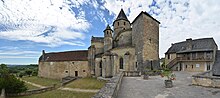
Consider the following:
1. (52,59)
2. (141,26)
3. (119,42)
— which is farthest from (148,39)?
(52,59)

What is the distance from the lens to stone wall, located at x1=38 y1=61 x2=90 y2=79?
32906mm

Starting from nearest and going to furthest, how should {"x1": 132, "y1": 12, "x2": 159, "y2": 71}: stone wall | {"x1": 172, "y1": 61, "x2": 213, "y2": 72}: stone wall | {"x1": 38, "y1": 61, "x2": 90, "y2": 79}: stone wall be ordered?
{"x1": 132, "y1": 12, "x2": 159, "y2": 71}: stone wall
{"x1": 172, "y1": 61, "x2": 213, "y2": 72}: stone wall
{"x1": 38, "y1": 61, "x2": 90, "y2": 79}: stone wall

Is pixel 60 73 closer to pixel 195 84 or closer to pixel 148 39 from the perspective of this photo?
pixel 148 39

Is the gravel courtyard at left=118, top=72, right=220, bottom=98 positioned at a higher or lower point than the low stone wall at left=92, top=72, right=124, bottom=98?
lower

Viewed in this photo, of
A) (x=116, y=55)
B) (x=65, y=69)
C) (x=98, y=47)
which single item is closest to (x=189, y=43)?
(x=116, y=55)

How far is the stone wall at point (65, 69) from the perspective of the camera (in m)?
32.9

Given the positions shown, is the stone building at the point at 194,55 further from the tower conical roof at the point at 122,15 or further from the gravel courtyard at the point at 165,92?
the gravel courtyard at the point at 165,92

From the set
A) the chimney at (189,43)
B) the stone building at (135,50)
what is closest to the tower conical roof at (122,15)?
the stone building at (135,50)

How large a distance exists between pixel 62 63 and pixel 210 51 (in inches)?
1173

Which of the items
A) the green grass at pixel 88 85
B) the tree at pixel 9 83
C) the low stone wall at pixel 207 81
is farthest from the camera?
the green grass at pixel 88 85

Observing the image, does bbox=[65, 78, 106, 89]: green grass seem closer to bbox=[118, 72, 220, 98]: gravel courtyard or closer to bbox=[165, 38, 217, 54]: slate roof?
bbox=[118, 72, 220, 98]: gravel courtyard

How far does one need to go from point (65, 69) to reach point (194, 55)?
26.8 meters

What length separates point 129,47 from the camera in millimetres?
24828

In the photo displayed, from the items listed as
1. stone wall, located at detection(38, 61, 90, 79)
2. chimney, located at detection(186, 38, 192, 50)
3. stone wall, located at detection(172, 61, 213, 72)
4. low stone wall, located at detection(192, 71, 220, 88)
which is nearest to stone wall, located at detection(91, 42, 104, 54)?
stone wall, located at detection(38, 61, 90, 79)
